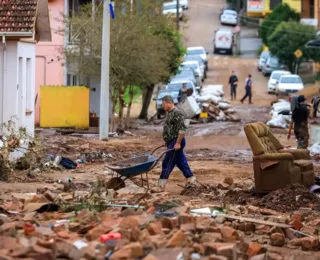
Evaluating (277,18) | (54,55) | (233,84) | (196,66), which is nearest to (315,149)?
(54,55)

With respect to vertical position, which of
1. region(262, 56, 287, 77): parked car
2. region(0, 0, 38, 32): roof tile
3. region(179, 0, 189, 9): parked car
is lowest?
region(262, 56, 287, 77): parked car

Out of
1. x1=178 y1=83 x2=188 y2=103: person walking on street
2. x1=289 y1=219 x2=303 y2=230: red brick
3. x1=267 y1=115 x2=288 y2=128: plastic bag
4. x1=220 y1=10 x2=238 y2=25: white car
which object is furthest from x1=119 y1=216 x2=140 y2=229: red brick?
x1=220 y1=10 x2=238 y2=25: white car

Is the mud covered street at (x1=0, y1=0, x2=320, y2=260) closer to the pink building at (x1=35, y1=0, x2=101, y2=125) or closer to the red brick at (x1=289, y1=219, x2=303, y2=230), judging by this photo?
the red brick at (x1=289, y1=219, x2=303, y2=230)

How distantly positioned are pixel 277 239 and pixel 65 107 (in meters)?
24.9

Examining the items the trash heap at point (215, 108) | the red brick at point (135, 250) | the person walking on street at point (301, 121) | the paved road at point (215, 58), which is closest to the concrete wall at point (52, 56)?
the trash heap at point (215, 108)

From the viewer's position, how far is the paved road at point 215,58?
190ft

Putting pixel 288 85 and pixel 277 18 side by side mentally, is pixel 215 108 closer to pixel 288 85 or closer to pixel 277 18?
pixel 288 85

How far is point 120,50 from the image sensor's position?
113ft

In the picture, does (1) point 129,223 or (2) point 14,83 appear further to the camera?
(2) point 14,83

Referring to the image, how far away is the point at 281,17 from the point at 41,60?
129 feet

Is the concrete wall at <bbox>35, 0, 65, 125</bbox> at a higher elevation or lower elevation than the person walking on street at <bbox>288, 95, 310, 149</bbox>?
higher

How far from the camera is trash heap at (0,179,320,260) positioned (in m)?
9.66

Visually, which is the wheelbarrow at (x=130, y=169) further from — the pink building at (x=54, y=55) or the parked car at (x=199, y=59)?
the parked car at (x=199, y=59)

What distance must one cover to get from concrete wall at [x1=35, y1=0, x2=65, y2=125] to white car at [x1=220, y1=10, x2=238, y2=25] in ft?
146
